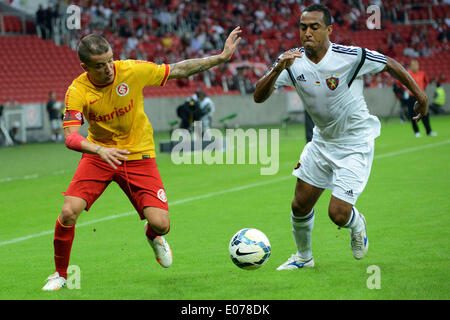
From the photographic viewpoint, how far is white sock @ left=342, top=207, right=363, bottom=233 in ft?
21.0

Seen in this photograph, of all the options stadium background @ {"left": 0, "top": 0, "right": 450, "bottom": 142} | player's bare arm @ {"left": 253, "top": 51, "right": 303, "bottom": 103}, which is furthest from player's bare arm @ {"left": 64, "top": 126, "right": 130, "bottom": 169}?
stadium background @ {"left": 0, "top": 0, "right": 450, "bottom": 142}

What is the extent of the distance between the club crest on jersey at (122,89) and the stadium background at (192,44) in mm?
20505

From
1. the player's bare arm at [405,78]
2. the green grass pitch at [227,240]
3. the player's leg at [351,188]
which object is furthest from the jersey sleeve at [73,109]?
the player's bare arm at [405,78]

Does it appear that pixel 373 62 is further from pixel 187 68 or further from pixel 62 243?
pixel 62 243

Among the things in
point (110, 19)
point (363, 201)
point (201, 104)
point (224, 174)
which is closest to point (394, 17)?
point (110, 19)

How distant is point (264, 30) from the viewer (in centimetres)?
3900

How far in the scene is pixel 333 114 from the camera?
252 inches

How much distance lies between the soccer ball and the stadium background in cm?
2084

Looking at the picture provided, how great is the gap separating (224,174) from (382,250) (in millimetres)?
7862

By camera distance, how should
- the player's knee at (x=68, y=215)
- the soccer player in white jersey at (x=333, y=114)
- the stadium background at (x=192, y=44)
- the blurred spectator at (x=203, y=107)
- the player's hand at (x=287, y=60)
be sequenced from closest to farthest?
the player's hand at (x=287, y=60) < the player's knee at (x=68, y=215) < the soccer player in white jersey at (x=333, y=114) < the blurred spectator at (x=203, y=107) < the stadium background at (x=192, y=44)

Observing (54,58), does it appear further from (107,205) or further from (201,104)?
(107,205)

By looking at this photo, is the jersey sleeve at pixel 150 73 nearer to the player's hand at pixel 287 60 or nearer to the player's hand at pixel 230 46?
the player's hand at pixel 230 46

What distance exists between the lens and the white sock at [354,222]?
21.0ft

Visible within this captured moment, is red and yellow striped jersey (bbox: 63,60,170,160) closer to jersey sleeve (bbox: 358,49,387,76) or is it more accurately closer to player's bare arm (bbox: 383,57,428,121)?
jersey sleeve (bbox: 358,49,387,76)
